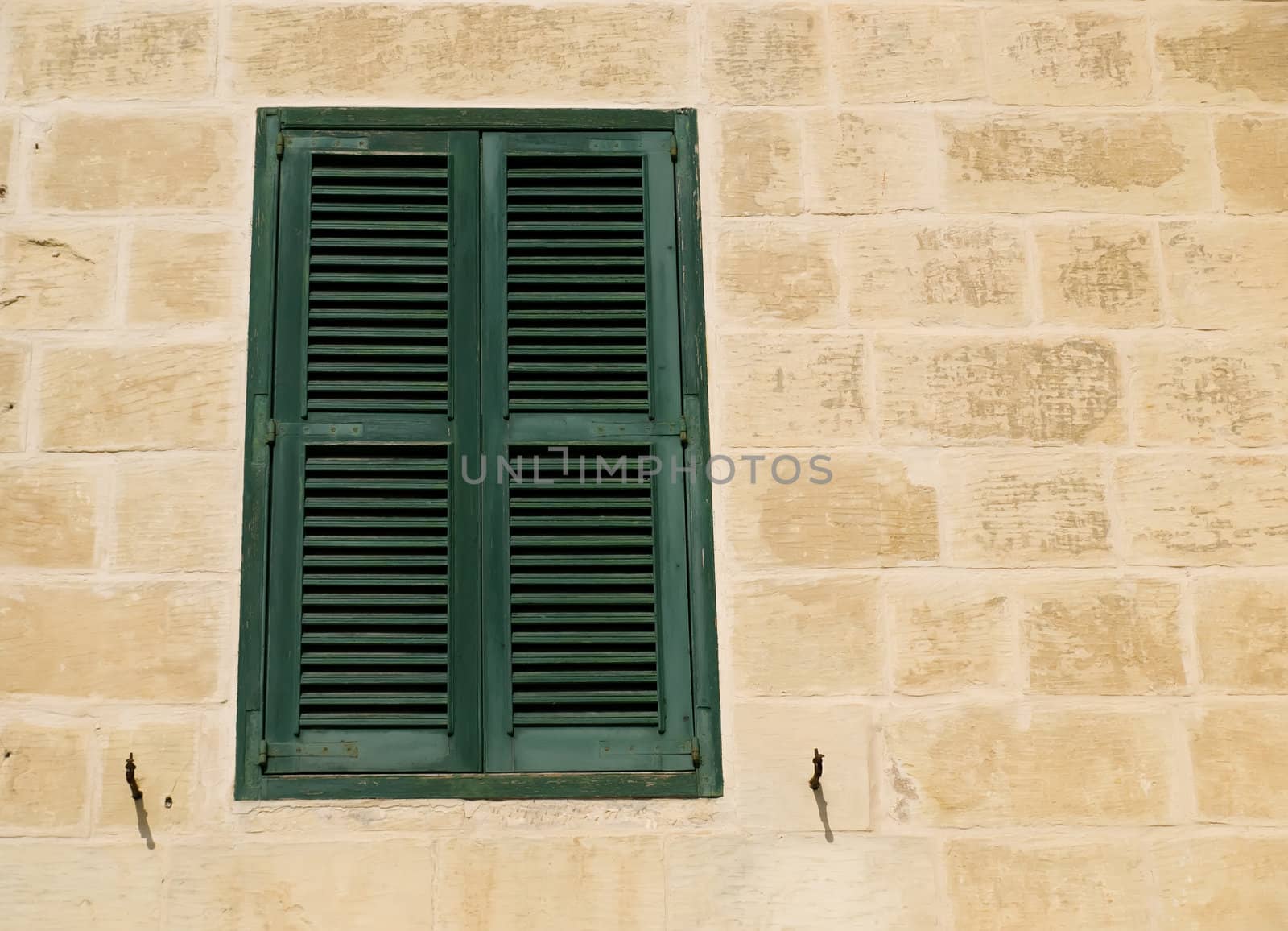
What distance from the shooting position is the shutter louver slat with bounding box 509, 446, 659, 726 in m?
4.75

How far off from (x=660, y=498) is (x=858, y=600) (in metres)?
0.59

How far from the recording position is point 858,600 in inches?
190

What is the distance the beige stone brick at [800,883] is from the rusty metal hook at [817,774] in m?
0.12

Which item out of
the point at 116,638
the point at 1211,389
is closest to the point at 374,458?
the point at 116,638

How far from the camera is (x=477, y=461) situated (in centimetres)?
491

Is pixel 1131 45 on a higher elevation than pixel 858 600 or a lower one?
higher

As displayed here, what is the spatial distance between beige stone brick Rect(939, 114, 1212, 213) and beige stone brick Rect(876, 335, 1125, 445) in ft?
1.43

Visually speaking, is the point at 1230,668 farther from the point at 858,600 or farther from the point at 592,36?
the point at 592,36

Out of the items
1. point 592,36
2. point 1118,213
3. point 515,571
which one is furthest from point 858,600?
point 592,36

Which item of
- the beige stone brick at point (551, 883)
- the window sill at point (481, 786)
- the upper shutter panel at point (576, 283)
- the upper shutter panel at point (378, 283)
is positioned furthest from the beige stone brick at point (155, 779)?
the upper shutter panel at point (576, 283)

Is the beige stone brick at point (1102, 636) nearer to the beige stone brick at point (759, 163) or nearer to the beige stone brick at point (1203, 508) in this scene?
the beige stone brick at point (1203, 508)

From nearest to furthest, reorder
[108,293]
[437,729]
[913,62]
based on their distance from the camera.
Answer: [437,729] < [108,293] < [913,62]

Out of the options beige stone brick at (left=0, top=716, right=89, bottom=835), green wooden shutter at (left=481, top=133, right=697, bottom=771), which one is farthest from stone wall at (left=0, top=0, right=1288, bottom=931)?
green wooden shutter at (left=481, top=133, right=697, bottom=771)

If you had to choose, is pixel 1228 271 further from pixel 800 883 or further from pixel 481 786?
pixel 481 786
